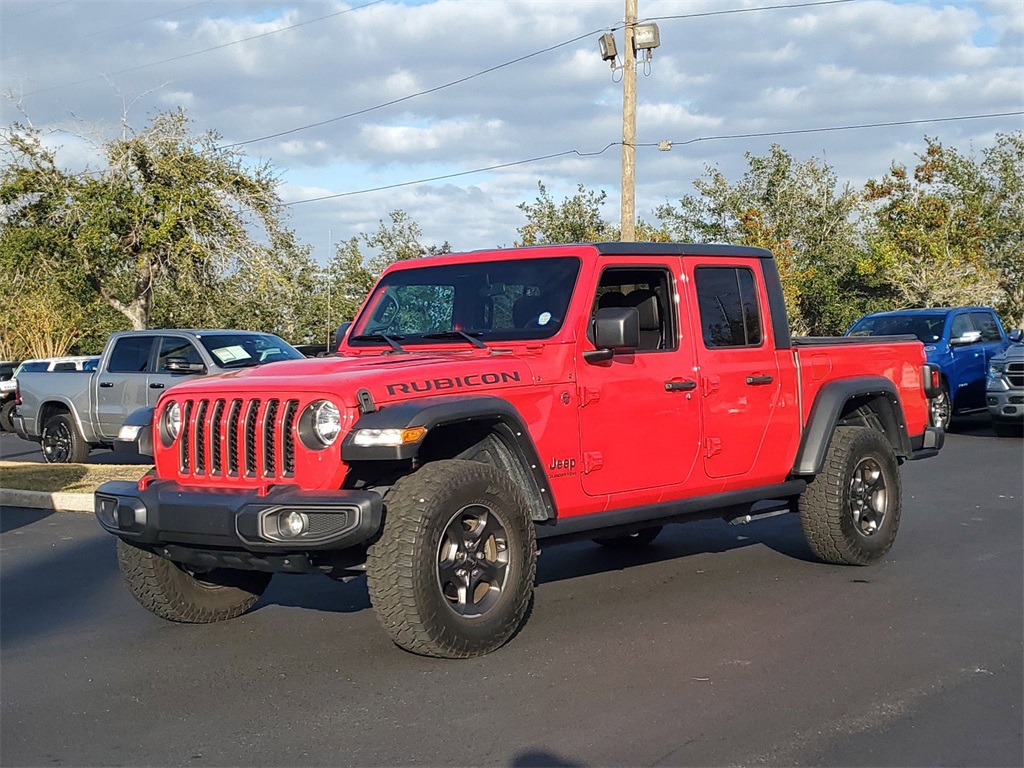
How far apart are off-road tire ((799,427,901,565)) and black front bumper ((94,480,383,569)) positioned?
3422mm

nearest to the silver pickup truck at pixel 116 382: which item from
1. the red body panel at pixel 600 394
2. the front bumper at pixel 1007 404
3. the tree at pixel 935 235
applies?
the red body panel at pixel 600 394

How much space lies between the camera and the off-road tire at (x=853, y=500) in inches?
299

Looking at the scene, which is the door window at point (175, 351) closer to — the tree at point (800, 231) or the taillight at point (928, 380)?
the taillight at point (928, 380)

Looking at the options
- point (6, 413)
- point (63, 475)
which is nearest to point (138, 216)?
point (6, 413)

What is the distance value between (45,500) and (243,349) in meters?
3.67

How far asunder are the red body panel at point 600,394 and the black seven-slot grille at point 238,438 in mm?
15

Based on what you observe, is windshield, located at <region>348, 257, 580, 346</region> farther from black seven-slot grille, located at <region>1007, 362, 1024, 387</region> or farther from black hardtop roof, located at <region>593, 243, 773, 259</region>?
black seven-slot grille, located at <region>1007, 362, 1024, 387</region>

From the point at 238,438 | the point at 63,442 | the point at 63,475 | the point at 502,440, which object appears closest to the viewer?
the point at 238,438

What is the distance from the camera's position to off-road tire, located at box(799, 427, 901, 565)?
7.61 metres

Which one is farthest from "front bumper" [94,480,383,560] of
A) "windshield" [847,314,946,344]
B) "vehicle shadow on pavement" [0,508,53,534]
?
"windshield" [847,314,946,344]

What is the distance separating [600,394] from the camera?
21.0 ft

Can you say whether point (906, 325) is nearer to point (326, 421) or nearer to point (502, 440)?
point (502, 440)

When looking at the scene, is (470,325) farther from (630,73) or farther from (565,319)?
(630,73)

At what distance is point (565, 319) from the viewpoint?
6.45 metres
